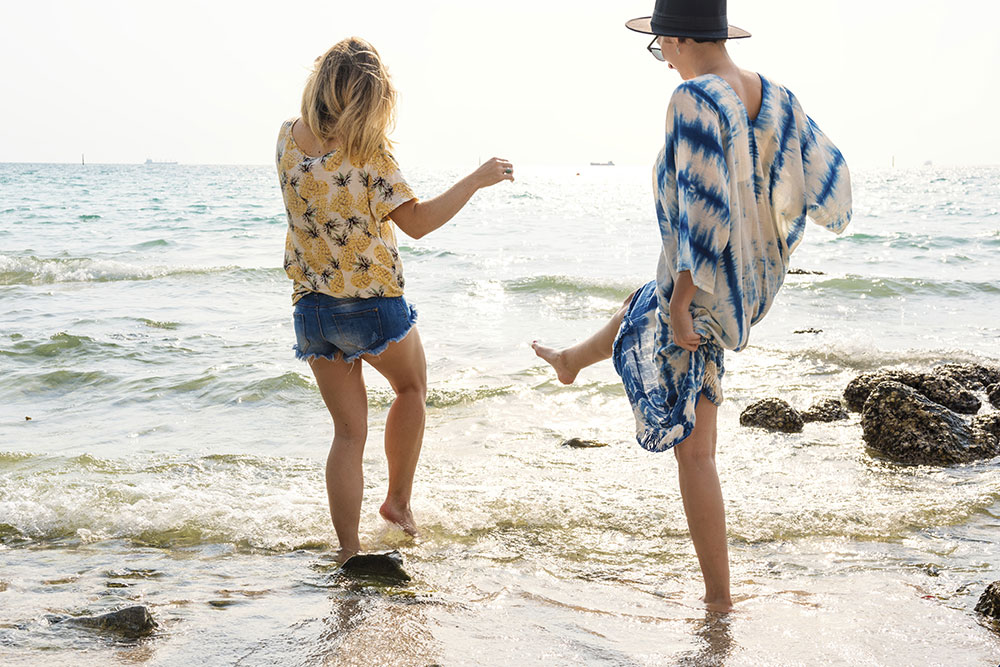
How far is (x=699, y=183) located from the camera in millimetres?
2623

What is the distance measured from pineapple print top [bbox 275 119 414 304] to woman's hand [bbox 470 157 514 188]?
269 millimetres

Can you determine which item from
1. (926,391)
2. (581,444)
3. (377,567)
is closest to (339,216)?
(377,567)

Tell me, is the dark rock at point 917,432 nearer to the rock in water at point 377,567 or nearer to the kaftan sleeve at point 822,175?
the kaftan sleeve at point 822,175

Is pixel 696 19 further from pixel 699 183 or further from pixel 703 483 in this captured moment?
pixel 703 483

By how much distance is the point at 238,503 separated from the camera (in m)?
4.52

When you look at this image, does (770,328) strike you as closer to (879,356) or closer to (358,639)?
(879,356)

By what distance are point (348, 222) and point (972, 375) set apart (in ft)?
19.5

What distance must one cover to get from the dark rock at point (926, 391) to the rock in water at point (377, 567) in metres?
4.19

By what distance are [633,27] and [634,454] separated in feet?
10.1

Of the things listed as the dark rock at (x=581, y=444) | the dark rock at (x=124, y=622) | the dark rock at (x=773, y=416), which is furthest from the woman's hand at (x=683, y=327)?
the dark rock at (x=773, y=416)

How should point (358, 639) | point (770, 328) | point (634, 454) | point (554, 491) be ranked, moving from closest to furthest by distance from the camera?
point (358, 639) → point (554, 491) → point (634, 454) → point (770, 328)

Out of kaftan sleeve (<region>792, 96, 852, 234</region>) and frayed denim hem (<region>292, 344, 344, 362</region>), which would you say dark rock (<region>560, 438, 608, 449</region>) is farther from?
kaftan sleeve (<region>792, 96, 852, 234</region>)

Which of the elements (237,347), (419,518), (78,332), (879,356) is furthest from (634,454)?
(78,332)

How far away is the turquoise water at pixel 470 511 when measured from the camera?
9.41ft
